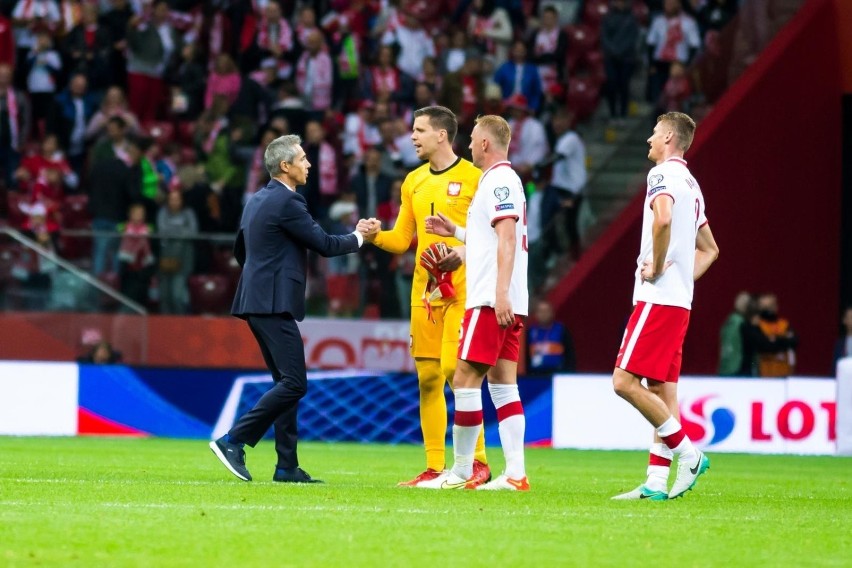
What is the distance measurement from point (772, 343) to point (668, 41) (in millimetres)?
5258

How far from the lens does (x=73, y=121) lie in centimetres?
2370

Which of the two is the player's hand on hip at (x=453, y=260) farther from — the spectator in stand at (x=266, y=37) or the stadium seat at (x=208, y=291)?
the spectator in stand at (x=266, y=37)

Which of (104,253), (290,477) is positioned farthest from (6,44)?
(290,477)

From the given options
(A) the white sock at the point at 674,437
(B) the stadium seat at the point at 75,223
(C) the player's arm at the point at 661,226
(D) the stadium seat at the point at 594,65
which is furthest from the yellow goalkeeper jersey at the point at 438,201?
(D) the stadium seat at the point at 594,65

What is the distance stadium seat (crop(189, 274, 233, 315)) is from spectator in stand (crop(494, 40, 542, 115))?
5.59 m

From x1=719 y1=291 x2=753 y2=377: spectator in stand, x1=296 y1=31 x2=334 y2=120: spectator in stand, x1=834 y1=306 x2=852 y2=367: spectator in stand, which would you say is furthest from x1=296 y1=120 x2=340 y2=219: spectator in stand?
x1=834 y1=306 x2=852 y2=367: spectator in stand

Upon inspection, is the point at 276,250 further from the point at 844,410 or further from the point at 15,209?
Answer: the point at 15,209

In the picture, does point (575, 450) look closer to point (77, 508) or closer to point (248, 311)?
point (248, 311)

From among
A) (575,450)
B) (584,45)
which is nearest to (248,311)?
(575,450)

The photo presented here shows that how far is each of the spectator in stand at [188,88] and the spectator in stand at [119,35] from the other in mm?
723

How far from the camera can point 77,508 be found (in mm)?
9070

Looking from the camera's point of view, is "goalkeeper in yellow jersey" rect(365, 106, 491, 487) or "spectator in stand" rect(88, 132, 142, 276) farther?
"spectator in stand" rect(88, 132, 142, 276)

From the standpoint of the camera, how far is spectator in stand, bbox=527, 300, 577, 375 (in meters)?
20.2

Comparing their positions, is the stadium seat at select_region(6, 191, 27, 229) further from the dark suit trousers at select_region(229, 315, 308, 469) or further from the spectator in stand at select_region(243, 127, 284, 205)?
the dark suit trousers at select_region(229, 315, 308, 469)
